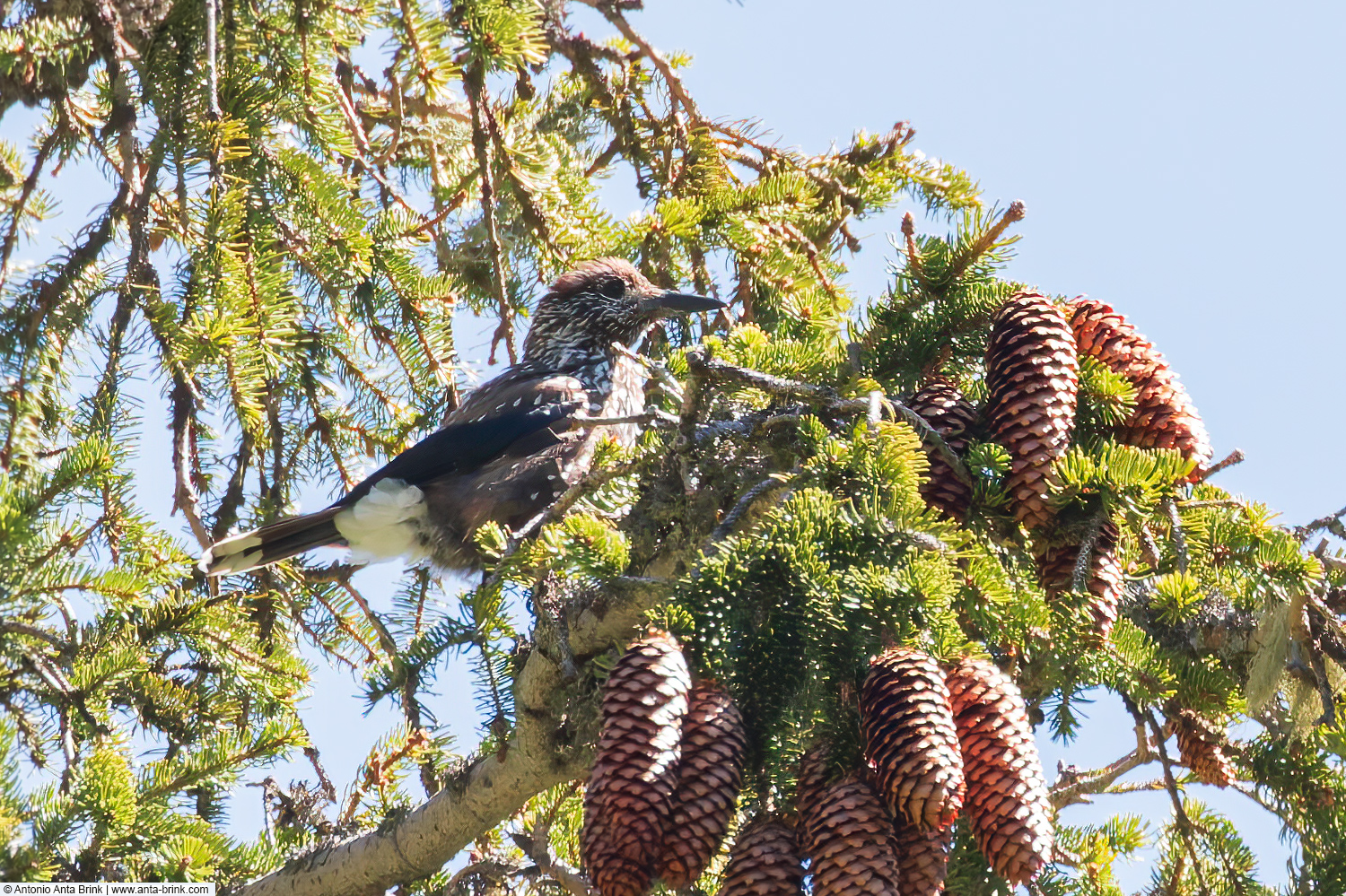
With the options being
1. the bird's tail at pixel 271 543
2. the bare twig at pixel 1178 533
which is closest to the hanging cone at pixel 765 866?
the bare twig at pixel 1178 533

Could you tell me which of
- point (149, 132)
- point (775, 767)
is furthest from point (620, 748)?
point (149, 132)

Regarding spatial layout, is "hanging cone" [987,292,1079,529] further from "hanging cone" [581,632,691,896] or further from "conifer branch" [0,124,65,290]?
"conifer branch" [0,124,65,290]

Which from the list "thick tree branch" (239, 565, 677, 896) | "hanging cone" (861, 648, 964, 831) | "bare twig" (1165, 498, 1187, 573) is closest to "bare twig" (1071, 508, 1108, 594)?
"bare twig" (1165, 498, 1187, 573)


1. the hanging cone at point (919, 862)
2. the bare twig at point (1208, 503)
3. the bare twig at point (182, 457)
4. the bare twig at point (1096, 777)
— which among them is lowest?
the hanging cone at point (919, 862)

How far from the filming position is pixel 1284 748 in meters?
2.16

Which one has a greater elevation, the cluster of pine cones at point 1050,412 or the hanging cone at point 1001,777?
the cluster of pine cones at point 1050,412

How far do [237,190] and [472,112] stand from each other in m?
0.72

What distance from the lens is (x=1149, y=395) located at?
6.68 ft

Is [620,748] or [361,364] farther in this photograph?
[361,364]

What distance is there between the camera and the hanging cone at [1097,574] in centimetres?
175

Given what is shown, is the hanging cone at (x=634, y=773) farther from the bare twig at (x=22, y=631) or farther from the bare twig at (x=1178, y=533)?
the bare twig at (x=22, y=631)

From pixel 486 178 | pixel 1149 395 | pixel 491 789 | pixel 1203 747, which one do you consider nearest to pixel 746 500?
pixel 1149 395

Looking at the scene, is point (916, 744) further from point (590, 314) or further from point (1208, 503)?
point (590, 314)

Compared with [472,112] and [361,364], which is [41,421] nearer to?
[361,364]
